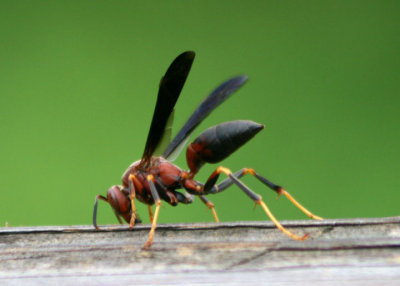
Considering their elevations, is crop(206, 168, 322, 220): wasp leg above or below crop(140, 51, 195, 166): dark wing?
below

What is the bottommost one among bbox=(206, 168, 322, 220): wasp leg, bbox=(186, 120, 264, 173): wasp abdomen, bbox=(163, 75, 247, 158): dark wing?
bbox=(206, 168, 322, 220): wasp leg

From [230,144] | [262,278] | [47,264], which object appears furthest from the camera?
[230,144]

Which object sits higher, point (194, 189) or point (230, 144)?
point (230, 144)

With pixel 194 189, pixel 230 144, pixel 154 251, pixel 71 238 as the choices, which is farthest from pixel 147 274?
pixel 194 189

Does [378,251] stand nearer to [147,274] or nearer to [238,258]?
[238,258]

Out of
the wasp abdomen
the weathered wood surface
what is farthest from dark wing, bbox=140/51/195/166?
the weathered wood surface

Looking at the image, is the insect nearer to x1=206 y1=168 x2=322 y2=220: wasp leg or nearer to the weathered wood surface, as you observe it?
x1=206 y1=168 x2=322 y2=220: wasp leg

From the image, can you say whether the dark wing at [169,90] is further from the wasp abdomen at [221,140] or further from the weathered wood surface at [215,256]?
the weathered wood surface at [215,256]

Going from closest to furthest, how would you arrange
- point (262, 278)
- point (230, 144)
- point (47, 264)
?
point (262, 278) < point (47, 264) < point (230, 144)
